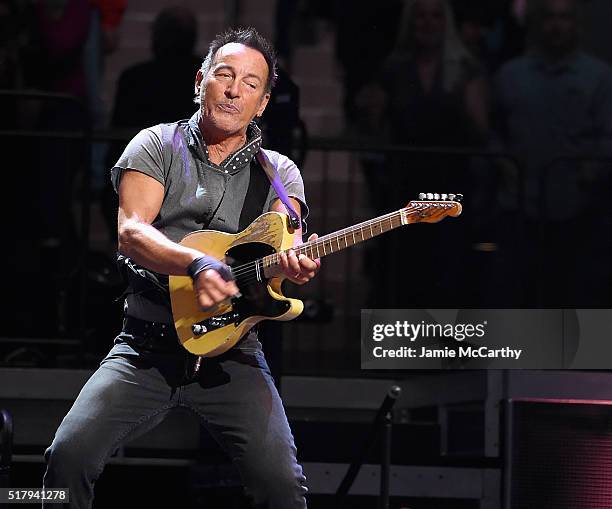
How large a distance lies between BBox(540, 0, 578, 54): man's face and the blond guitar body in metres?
4.30

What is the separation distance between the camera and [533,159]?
8820 millimetres

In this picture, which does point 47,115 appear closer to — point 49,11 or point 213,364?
point 49,11

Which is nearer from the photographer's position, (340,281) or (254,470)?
(254,470)

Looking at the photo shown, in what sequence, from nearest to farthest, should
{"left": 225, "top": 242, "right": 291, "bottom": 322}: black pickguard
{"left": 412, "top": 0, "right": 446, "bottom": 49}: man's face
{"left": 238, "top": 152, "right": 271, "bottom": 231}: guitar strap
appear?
{"left": 225, "top": 242, "right": 291, "bottom": 322}: black pickguard
{"left": 238, "top": 152, "right": 271, "bottom": 231}: guitar strap
{"left": 412, "top": 0, "right": 446, "bottom": 49}: man's face

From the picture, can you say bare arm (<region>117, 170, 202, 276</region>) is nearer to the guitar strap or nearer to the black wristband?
the black wristband

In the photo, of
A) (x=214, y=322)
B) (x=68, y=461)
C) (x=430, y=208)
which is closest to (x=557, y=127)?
(x=430, y=208)

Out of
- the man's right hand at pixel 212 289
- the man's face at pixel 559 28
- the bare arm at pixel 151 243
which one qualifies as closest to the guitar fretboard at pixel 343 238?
the bare arm at pixel 151 243

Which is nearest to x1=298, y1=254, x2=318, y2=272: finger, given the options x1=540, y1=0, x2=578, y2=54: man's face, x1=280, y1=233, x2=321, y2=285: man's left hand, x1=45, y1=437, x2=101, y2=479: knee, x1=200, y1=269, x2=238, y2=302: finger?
x1=280, y1=233, x2=321, y2=285: man's left hand

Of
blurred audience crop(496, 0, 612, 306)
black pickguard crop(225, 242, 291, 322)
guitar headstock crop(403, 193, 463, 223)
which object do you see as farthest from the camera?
blurred audience crop(496, 0, 612, 306)

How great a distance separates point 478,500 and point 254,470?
6.36 feet

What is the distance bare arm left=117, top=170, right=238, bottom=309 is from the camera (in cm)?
450

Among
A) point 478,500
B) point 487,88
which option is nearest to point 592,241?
point 487,88

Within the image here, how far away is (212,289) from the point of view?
14.8 feet

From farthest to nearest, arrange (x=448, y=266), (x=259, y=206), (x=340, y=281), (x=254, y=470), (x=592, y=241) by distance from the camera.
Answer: (x=340, y=281) → (x=592, y=241) → (x=448, y=266) → (x=259, y=206) → (x=254, y=470)
